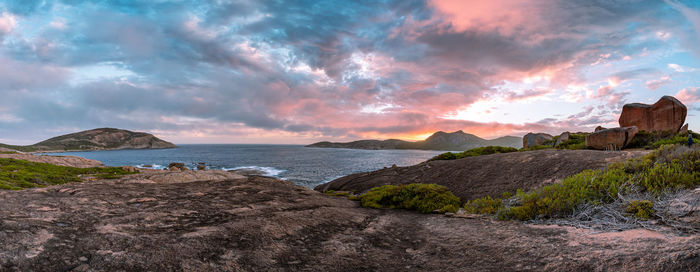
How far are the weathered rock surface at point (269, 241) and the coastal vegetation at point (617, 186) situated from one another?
1.12m

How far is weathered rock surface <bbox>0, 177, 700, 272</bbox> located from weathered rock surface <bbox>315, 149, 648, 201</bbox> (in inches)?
181

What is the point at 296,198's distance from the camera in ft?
31.7

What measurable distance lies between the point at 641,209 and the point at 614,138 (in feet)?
62.9

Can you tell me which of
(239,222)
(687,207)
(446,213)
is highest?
(687,207)

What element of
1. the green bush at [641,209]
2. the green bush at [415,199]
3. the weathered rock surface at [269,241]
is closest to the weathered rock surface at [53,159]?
the weathered rock surface at [269,241]

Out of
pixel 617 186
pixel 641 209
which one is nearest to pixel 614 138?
pixel 617 186

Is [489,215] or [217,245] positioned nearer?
[217,245]

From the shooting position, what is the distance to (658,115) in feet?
75.0

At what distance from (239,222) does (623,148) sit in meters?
26.5

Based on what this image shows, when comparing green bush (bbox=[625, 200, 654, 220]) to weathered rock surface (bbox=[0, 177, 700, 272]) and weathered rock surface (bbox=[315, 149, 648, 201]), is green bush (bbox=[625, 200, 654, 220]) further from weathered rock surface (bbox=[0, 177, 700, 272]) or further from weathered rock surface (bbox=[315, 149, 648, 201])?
weathered rock surface (bbox=[315, 149, 648, 201])

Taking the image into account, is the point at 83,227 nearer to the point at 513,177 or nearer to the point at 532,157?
the point at 513,177

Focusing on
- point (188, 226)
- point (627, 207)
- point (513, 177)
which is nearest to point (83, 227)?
point (188, 226)

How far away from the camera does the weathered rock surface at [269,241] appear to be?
3444 mm

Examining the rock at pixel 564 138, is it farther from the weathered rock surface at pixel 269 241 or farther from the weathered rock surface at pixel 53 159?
the weathered rock surface at pixel 53 159
